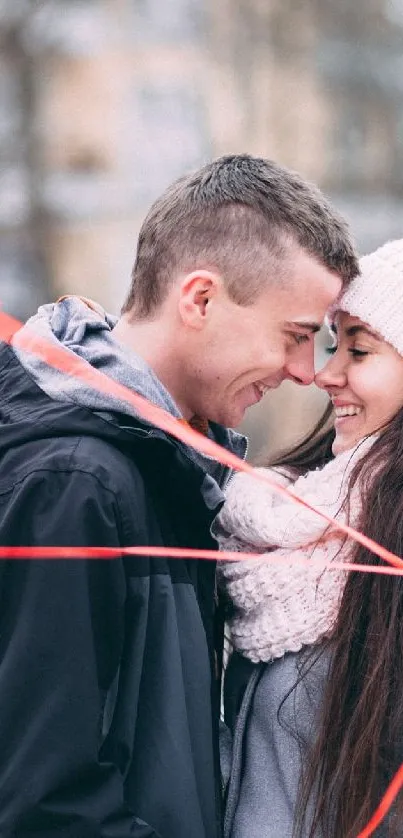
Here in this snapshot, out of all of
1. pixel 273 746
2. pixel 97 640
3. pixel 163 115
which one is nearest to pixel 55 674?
pixel 97 640

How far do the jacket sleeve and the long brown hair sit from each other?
0.37 meters

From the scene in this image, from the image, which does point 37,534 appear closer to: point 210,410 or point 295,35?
point 210,410

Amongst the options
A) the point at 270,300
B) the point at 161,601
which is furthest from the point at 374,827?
the point at 270,300

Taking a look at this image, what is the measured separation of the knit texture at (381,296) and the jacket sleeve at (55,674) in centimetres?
70

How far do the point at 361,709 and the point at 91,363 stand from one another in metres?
0.72

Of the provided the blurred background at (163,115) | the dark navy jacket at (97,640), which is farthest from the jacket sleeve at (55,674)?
the blurred background at (163,115)

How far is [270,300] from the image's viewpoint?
5.62ft

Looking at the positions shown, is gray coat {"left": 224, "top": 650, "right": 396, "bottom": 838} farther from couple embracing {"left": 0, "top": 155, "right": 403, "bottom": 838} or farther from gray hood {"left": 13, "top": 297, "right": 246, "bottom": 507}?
gray hood {"left": 13, "top": 297, "right": 246, "bottom": 507}

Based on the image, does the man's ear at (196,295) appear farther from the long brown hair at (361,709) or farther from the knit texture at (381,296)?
the long brown hair at (361,709)

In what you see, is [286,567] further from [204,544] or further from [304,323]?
[304,323]

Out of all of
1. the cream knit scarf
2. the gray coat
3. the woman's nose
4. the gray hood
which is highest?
the gray hood

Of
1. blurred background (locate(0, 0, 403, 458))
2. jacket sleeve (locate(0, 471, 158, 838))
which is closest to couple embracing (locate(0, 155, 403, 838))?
jacket sleeve (locate(0, 471, 158, 838))

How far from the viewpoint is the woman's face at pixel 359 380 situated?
1.85 m

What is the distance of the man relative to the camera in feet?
4.51
